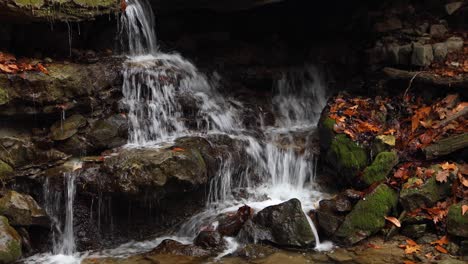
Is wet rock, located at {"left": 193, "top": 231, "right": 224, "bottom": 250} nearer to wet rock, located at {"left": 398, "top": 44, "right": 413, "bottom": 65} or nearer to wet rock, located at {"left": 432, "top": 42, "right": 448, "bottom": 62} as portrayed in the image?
wet rock, located at {"left": 398, "top": 44, "right": 413, "bottom": 65}

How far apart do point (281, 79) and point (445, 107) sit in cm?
438

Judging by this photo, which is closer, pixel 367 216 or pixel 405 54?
pixel 367 216

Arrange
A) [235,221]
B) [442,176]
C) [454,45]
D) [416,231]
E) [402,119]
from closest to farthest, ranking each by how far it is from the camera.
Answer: [416,231]
[442,176]
[235,221]
[402,119]
[454,45]

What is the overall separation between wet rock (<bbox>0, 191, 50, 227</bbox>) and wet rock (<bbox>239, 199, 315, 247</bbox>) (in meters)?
2.87

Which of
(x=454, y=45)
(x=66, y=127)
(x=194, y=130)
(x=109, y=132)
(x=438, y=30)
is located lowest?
(x=194, y=130)

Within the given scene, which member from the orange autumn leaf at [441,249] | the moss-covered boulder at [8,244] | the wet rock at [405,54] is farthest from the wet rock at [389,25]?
the moss-covered boulder at [8,244]

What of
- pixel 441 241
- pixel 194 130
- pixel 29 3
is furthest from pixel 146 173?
pixel 441 241

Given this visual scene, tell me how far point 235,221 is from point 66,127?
3.14 metres

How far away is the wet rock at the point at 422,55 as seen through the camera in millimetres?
8719

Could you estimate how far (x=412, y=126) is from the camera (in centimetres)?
764

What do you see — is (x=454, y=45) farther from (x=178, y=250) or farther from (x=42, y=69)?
(x=42, y=69)

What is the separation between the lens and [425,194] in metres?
6.42

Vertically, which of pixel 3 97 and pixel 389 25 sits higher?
pixel 389 25

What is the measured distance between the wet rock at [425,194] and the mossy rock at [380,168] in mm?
494
